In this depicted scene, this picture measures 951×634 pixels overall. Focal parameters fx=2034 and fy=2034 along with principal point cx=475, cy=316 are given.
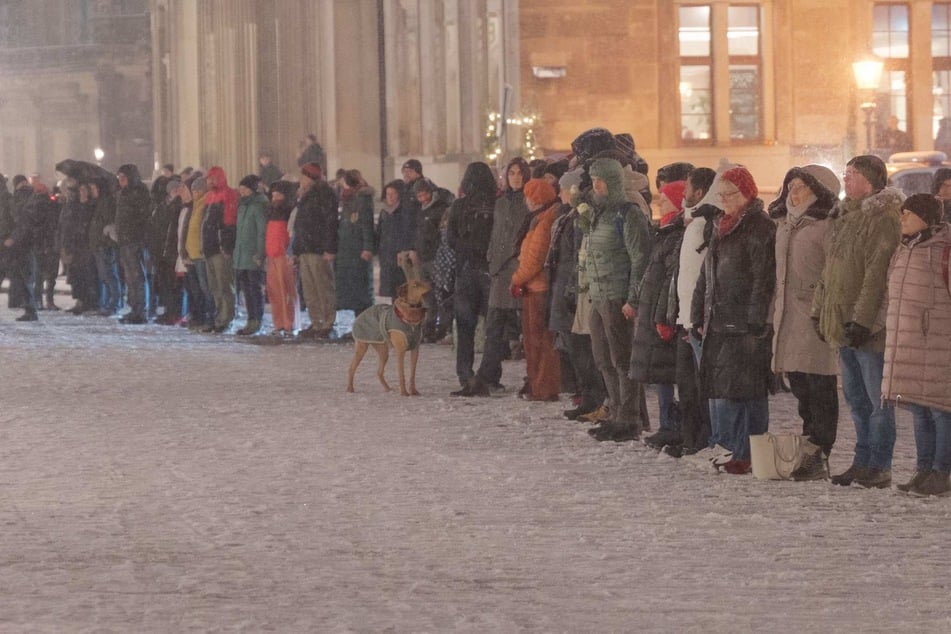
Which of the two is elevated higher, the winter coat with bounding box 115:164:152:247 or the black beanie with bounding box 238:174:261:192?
the black beanie with bounding box 238:174:261:192

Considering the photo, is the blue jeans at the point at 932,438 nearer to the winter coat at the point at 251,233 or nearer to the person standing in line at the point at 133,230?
the winter coat at the point at 251,233

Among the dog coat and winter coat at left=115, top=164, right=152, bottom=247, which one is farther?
winter coat at left=115, top=164, right=152, bottom=247

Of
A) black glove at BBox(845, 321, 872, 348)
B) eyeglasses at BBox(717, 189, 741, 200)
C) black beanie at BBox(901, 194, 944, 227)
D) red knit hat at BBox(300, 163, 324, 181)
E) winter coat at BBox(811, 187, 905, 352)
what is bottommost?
black glove at BBox(845, 321, 872, 348)

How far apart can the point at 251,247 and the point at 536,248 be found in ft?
26.5

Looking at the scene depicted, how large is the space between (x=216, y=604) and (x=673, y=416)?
5.19 m

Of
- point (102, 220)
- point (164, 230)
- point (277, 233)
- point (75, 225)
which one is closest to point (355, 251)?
point (277, 233)

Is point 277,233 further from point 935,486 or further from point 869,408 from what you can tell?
point 935,486

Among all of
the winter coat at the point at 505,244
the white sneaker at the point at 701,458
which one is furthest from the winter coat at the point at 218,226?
the white sneaker at the point at 701,458

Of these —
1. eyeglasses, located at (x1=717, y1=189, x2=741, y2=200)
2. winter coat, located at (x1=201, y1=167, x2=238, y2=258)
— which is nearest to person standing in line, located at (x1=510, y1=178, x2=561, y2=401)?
eyeglasses, located at (x1=717, y1=189, x2=741, y2=200)

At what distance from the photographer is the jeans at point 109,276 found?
1043 inches

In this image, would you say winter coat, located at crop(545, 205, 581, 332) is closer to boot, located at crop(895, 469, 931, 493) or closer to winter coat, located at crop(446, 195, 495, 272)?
winter coat, located at crop(446, 195, 495, 272)

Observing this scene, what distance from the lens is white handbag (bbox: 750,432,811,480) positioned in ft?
33.8

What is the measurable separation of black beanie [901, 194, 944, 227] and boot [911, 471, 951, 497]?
1206 mm

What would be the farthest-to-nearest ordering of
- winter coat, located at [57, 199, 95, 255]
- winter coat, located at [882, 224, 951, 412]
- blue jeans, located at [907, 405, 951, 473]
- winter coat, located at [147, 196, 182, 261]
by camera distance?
winter coat, located at [57, 199, 95, 255], winter coat, located at [147, 196, 182, 261], blue jeans, located at [907, 405, 951, 473], winter coat, located at [882, 224, 951, 412]
